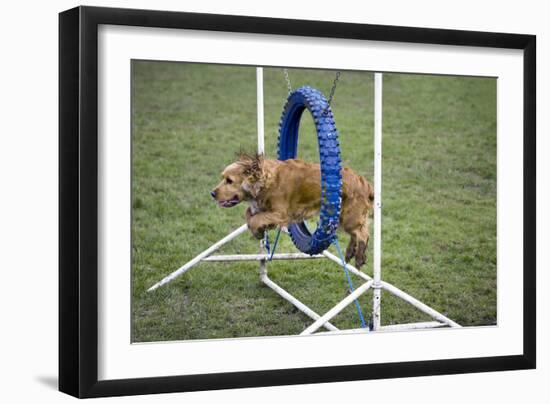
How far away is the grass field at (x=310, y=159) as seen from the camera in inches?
282

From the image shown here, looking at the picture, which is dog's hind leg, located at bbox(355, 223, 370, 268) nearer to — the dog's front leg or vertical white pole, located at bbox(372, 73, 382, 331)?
vertical white pole, located at bbox(372, 73, 382, 331)

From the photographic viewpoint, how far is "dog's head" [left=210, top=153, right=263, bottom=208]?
6.15m

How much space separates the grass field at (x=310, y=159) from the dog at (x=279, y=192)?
1.04m

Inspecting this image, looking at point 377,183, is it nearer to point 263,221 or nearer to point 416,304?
point 263,221

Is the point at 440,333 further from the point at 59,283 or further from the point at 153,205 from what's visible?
the point at 153,205

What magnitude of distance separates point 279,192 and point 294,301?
133 centimetres

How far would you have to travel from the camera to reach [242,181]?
20.2ft

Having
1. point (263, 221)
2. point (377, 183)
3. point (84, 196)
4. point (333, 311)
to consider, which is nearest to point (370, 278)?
point (333, 311)

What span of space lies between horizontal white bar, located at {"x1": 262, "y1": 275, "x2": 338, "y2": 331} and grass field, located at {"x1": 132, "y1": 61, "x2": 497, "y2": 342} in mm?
58

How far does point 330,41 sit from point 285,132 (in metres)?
1.24

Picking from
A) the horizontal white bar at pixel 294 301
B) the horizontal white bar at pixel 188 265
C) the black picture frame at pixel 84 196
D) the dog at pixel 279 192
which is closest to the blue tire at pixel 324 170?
the dog at pixel 279 192

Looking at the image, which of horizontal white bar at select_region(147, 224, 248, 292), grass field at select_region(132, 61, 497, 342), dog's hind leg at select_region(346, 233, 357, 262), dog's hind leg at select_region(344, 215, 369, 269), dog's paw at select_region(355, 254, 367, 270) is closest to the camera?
dog's hind leg at select_region(344, 215, 369, 269)

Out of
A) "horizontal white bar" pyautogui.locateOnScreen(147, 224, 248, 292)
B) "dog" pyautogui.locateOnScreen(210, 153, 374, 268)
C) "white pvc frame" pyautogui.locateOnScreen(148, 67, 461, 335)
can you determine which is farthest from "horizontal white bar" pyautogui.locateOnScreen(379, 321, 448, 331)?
"horizontal white bar" pyautogui.locateOnScreen(147, 224, 248, 292)

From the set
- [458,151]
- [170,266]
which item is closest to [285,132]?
[170,266]
